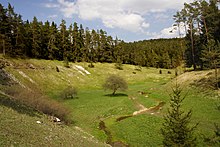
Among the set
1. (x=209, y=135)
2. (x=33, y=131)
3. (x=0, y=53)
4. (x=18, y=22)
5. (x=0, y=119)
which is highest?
(x=18, y=22)

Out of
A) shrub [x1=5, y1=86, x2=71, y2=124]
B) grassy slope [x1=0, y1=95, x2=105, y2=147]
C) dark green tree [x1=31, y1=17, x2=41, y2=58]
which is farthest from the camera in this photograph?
dark green tree [x1=31, y1=17, x2=41, y2=58]

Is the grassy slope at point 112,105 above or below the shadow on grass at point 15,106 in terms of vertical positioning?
below

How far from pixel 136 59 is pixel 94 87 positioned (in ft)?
194

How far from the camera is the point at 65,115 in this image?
37562 millimetres

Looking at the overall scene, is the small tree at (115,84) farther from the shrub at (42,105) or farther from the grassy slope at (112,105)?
the shrub at (42,105)

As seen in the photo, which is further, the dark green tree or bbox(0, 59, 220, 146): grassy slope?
the dark green tree

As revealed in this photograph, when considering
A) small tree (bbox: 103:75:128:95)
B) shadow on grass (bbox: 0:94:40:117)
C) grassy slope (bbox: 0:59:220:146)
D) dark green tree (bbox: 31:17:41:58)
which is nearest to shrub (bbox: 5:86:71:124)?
grassy slope (bbox: 0:59:220:146)

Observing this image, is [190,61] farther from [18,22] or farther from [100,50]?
[18,22]

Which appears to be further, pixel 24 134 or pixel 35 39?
pixel 35 39

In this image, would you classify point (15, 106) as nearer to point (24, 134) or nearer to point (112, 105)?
point (24, 134)

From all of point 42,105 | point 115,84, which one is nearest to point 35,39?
point 115,84

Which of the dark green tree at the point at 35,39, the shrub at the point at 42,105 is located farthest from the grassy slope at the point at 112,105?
the dark green tree at the point at 35,39

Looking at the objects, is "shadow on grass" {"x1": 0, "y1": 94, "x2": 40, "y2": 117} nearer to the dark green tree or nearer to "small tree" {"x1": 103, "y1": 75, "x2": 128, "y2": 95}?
"small tree" {"x1": 103, "y1": 75, "x2": 128, "y2": 95}

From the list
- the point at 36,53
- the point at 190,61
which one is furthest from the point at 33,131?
the point at 190,61
